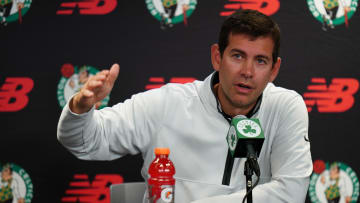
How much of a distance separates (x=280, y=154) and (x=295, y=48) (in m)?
1.26

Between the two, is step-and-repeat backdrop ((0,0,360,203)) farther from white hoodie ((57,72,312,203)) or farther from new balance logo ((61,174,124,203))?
white hoodie ((57,72,312,203))

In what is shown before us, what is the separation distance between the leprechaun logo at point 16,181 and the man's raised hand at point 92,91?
1.51 m

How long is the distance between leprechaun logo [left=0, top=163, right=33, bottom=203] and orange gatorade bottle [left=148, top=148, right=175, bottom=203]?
4.60 ft

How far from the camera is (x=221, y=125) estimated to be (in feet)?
5.70

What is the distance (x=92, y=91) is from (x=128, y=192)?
34.2 inches

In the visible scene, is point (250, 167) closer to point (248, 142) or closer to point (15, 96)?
point (248, 142)

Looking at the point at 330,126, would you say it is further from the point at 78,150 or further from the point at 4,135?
the point at 4,135

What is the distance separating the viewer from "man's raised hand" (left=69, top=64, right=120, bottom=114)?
133 centimetres

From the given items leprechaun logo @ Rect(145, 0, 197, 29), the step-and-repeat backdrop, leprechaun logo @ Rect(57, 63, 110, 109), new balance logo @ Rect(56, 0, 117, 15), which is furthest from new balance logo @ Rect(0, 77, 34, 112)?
leprechaun logo @ Rect(145, 0, 197, 29)

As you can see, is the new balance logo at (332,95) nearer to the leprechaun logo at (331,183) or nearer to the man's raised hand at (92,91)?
the leprechaun logo at (331,183)

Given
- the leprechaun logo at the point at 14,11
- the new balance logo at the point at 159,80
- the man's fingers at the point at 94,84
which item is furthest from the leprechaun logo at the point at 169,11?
the man's fingers at the point at 94,84

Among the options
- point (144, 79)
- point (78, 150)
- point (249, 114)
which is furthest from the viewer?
point (144, 79)

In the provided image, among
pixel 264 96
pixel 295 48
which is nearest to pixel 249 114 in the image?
pixel 264 96

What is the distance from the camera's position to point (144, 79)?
2.70 metres
